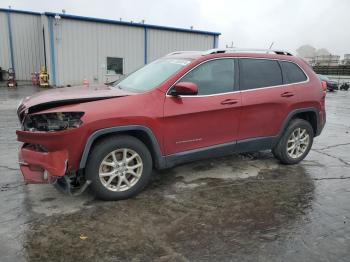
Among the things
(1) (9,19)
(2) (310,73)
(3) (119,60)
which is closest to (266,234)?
(2) (310,73)

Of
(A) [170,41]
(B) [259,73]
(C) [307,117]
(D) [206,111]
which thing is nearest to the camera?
(D) [206,111]

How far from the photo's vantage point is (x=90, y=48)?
70.4 ft

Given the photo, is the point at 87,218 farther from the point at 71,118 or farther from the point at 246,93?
the point at 246,93

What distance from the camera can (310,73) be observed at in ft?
19.5

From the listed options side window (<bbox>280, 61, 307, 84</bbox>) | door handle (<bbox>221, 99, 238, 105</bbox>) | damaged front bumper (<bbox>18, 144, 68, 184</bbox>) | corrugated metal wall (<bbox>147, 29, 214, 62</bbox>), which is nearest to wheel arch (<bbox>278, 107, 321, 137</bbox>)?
side window (<bbox>280, 61, 307, 84</bbox>)

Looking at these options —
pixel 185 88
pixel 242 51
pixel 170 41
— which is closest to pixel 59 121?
pixel 185 88

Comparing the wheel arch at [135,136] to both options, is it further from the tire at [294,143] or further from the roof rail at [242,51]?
the tire at [294,143]

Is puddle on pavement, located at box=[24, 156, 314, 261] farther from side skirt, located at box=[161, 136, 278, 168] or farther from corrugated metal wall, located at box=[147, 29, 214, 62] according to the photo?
corrugated metal wall, located at box=[147, 29, 214, 62]

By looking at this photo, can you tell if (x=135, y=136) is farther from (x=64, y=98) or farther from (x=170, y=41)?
(x=170, y=41)

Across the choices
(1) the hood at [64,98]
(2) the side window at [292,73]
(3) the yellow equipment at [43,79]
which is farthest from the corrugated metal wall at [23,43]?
(2) the side window at [292,73]

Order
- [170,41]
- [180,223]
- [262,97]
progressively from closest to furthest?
[180,223] → [262,97] → [170,41]

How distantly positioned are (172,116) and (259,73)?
1782 millimetres

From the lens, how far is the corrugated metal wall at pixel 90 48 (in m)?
20.5

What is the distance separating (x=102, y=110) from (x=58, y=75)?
17.9 metres
